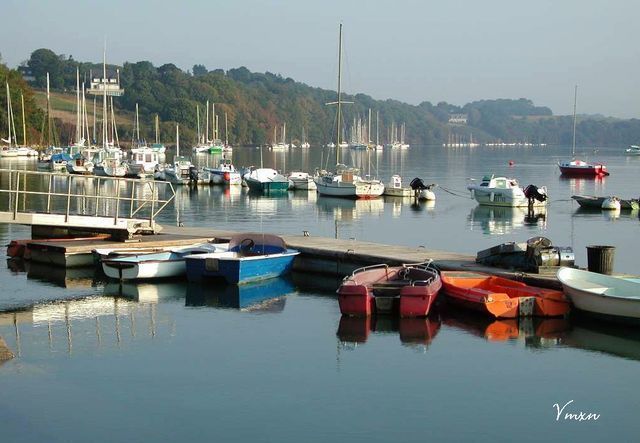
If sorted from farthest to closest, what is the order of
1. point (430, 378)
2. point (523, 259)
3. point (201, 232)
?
1. point (201, 232)
2. point (523, 259)
3. point (430, 378)

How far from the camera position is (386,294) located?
26.5m

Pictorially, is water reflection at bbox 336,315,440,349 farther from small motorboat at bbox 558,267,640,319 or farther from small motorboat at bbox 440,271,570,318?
small motorboat at bbox 558,267,640,319

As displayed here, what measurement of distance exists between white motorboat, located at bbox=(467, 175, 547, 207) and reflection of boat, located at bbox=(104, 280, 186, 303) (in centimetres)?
3782

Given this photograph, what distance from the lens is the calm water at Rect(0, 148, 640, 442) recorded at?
1755 cm

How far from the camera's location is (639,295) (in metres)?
25.4

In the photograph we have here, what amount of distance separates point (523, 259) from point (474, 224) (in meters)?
26.7

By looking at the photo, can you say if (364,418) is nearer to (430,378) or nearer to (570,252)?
(430,378)

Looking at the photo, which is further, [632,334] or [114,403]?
[632,334]

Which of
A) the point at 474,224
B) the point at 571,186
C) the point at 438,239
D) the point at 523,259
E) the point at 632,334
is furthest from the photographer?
the point at 571,186

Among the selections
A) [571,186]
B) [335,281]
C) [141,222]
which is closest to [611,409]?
[335,281]

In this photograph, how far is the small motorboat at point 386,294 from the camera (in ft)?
84.9

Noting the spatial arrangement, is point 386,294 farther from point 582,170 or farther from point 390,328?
point 582,170
